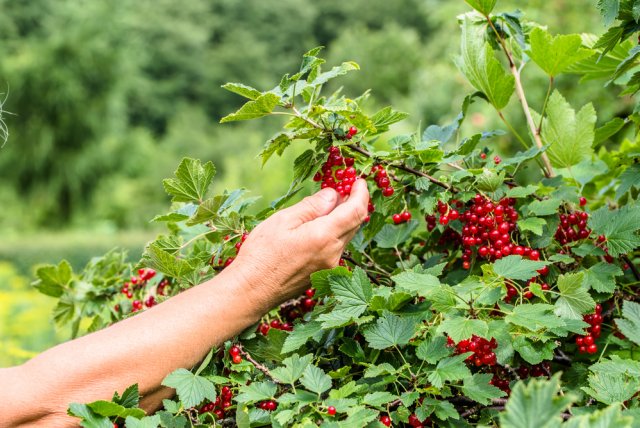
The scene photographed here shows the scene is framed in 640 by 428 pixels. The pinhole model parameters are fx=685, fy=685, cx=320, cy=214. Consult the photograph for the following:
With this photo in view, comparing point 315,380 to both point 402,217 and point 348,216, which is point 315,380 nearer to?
point 348,216

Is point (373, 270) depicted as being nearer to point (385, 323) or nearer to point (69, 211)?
point (385, 323)

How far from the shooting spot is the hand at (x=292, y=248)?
103 cm

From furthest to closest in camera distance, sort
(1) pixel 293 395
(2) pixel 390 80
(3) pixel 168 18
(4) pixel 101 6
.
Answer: (3) pixel 168 18 → (2) pixel 390 80 → (4) pixel 101 6 → (1) pixel 293 395

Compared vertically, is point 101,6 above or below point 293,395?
below

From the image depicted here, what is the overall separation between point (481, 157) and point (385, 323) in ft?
1.49

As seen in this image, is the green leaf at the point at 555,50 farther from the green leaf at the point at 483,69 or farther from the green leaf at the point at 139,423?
the green leaf at the point at 139,423

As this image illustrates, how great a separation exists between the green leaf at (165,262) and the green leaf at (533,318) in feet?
1.72

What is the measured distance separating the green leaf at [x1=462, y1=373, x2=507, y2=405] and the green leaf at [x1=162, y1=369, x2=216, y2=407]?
346mm

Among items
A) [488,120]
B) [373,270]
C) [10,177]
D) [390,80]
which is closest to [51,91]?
[10,177]

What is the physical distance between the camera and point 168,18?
3509 cm

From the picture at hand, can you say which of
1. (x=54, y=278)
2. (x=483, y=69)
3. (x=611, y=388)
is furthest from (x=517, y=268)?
(x=54, y=278)

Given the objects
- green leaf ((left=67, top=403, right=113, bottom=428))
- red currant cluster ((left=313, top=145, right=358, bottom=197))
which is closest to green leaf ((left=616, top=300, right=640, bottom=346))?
red currant cluster ((left=313, top=145, right=358, bottom=197))

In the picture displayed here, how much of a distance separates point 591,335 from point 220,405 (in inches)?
23.1

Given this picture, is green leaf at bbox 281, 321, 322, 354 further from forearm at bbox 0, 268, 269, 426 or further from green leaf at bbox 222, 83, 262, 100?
green leaf at bbox 222, 83, 262, 100
